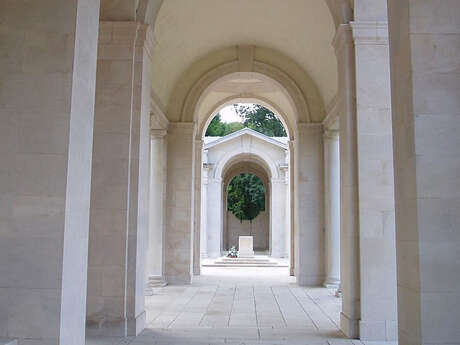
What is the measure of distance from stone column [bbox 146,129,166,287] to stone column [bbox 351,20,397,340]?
9696 millimetres

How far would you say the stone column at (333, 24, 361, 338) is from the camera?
856cm

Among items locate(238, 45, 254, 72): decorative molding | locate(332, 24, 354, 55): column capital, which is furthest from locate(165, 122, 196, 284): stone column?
locate(332, 24, 354, 55): column capital


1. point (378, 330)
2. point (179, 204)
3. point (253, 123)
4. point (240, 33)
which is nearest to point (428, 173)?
point (378, 330)

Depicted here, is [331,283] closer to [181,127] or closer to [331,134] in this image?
[331,134]

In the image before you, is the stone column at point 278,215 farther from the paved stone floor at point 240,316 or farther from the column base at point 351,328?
the column base at point 351,328

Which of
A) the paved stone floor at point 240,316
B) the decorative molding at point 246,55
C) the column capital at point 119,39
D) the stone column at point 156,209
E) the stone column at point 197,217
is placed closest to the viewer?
the paved stone floor at point 240,316

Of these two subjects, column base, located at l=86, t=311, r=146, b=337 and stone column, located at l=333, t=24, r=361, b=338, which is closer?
column base, located at l=86, t=311, r=146, b=337

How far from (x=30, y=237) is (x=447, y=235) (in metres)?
4.65

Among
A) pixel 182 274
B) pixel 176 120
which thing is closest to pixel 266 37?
pixel 176 120

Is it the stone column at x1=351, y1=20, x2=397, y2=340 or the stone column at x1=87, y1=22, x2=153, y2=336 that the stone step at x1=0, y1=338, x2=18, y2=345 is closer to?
the stone column at x1=87, y1=22, x2=153, y2=336

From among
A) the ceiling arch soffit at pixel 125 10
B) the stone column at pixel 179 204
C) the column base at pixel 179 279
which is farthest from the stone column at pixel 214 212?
the ceiling arch soffit at pixel 125 10

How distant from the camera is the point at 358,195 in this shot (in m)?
8.71

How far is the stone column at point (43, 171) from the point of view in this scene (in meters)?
4.94

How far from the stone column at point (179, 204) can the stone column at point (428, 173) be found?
12.5m
